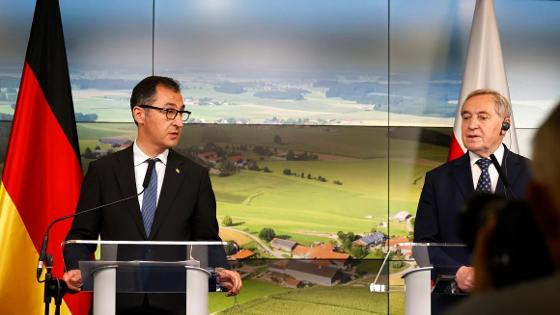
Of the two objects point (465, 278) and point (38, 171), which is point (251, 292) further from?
point (465, 278)

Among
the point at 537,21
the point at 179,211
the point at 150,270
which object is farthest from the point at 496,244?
the point at 537,21

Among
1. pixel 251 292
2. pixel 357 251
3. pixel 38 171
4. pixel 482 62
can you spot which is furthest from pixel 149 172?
pixel 482 62

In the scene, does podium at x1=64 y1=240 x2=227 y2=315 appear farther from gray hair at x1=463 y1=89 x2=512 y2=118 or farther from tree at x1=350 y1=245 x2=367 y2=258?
tree at x1=350 y1=245 x2=367 y2=258

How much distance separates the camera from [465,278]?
12.3 ft

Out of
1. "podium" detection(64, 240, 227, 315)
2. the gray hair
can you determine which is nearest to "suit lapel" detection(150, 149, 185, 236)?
"podium" detection(64, 240, 227, 315)

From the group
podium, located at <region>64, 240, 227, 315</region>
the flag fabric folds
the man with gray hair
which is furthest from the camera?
the flag fabric folds

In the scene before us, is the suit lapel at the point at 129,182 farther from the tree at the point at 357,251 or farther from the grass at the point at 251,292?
the tree at the point at 357,251

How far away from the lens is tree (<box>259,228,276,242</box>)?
6.67 m

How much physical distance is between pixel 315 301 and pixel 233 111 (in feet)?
4.64

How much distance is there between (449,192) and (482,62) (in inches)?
79.9

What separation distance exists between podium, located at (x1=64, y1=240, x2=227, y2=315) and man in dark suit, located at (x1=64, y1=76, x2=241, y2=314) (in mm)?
496

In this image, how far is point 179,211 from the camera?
4387mm

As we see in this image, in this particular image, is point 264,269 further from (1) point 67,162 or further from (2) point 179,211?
(2) point 179,211

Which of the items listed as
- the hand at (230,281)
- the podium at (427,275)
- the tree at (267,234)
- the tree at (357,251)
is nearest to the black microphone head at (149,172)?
the hand at (230,281)
